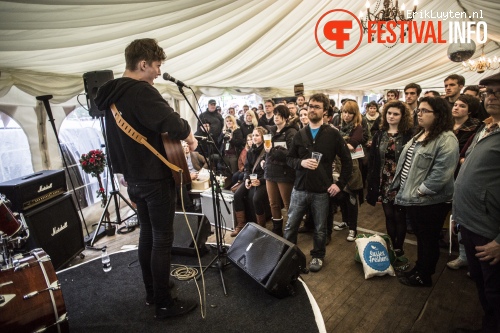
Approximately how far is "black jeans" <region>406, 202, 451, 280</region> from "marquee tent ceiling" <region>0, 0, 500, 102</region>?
247 cm

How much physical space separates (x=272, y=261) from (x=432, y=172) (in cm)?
138

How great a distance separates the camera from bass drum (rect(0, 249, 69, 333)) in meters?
1.34

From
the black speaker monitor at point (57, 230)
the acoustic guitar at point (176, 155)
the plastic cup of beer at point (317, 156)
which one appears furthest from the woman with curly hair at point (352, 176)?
the black speaker monitor at point (57, 230)

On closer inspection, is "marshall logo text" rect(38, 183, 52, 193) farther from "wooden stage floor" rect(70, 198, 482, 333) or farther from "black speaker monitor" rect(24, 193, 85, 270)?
"wooden stage floor" rect(70, 198, 482, 333)

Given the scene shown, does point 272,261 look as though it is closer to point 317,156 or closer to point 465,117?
point 317,156

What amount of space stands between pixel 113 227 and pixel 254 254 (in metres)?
2.43

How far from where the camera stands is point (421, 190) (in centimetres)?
197

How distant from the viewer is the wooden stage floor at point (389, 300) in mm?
1848

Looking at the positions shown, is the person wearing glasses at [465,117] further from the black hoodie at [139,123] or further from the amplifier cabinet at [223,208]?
the black hoodie at [139,123]

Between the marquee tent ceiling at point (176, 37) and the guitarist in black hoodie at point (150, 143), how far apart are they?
813 millimetres

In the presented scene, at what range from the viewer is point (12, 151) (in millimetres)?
3223

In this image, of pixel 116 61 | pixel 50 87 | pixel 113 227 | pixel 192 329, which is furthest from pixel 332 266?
pixel 50 87

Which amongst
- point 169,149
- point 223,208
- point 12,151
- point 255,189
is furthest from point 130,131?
point 12,151

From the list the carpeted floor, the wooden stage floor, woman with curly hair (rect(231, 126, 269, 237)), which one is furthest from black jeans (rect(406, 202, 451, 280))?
woman with curly hair (rect(231, 126, 269, 237))
